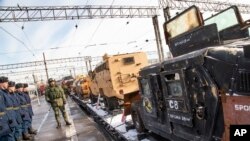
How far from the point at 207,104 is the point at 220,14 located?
10.0 ft

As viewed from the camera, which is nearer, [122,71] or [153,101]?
[153,101]

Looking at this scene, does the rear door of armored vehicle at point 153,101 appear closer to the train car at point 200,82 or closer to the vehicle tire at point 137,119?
the train car at point 200,82

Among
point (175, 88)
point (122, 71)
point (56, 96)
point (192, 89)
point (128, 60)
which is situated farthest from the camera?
point (128, 60)

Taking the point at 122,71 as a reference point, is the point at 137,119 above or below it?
below

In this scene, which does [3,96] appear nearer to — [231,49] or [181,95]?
[181,95]

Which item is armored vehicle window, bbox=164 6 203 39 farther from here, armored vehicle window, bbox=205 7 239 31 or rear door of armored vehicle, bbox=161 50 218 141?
rear door of armored vehicle, bbox=161 50 218 141

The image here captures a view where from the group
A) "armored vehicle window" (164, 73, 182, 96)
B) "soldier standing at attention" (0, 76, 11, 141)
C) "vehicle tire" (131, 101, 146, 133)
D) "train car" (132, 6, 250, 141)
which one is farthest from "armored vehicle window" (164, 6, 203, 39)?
"soldier standing at attention" (0, 76, 11, 141)

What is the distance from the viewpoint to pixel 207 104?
421cm

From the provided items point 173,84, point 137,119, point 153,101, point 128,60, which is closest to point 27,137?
point 128,60

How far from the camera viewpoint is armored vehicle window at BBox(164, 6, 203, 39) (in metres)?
5.75

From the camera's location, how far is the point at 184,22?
6246 mm

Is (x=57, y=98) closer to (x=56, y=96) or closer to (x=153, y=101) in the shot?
(x=56, y=96)

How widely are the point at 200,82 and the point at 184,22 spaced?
2245 millimetres

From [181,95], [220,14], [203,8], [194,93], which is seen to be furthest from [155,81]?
[203,8]
